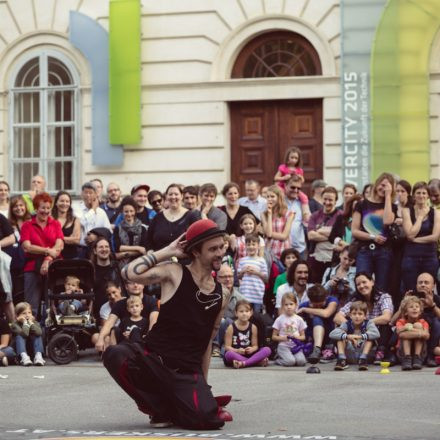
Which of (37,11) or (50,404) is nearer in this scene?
(50,404)

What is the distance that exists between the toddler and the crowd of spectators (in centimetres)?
2

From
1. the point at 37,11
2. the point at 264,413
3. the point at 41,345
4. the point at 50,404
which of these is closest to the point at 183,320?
the point at 264,413

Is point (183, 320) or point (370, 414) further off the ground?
point (183, 320)

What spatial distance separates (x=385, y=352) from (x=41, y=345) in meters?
4.05

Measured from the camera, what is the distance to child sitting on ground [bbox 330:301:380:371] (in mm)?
15562

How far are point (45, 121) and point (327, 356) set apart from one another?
10526 mm

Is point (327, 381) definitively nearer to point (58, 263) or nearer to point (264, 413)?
point (264, 413)

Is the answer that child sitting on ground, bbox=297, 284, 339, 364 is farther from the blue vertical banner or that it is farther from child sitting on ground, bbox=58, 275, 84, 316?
the blue vertical banner

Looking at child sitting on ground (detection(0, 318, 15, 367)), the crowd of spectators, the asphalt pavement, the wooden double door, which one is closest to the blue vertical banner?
the wooden double door

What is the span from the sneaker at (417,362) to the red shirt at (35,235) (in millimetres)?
4859

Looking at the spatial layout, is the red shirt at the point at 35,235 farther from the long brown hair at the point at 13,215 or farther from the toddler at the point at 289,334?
the toddler at the point at 289,334

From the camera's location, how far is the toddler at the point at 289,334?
16.0 m

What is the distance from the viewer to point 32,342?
1688 cm

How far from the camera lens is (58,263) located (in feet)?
57.0
